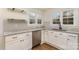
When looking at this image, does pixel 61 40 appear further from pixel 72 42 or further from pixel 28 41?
pixel 28 41

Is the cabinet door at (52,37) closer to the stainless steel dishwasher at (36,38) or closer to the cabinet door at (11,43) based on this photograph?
the stainless steel dishwasher at (36,38)

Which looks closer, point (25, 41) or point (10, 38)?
point (10, 38)

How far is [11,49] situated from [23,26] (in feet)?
1.29

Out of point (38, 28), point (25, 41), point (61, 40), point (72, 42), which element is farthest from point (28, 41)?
point (72, 42)

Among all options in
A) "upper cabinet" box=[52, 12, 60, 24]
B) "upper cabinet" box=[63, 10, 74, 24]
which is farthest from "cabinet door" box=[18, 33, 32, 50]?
"upper cabinet" box=[63, 10, 74, 24]

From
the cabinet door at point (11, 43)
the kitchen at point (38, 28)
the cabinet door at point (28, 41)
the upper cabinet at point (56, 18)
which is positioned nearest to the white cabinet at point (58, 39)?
the kitchen at point (38, 28)

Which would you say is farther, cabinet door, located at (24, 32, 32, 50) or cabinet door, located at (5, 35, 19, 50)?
cabinet door, located at (24, 32, 32, 50)

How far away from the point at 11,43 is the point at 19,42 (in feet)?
0.39

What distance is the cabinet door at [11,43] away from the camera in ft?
4.61

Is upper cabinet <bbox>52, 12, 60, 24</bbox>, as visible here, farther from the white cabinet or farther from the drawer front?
the drawer front

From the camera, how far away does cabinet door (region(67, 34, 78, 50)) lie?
4.64 feet

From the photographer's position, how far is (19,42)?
148cm
